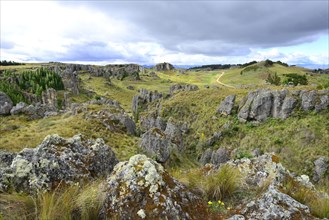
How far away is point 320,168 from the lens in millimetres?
27750

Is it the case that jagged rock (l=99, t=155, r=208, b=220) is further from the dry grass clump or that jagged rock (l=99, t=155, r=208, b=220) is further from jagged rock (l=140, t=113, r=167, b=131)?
jagged rock (l=140, t=113, r=167, b=131)

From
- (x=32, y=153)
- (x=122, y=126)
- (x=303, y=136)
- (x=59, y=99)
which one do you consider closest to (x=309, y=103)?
(x=303, y=136)

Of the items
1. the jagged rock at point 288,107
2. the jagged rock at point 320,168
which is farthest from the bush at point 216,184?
the jagged rock at point 288,107

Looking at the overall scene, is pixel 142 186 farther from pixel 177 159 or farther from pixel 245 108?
pixel 245 108

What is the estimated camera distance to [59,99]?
292 ft

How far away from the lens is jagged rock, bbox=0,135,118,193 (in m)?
6.05

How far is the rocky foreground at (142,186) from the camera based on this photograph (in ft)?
16.7

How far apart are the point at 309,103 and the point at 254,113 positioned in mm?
7481

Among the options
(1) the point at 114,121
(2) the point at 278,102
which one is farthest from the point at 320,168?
(1) the point at 114,121

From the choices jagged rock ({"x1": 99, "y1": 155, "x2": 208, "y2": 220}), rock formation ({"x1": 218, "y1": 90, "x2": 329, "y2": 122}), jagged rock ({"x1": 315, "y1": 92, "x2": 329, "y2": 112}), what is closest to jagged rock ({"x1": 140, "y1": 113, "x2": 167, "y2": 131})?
rock formation ({"x1": 218, "y1": 90, "x2": 329, "y2": 122})

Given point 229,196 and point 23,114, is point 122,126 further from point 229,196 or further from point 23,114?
point 229,196

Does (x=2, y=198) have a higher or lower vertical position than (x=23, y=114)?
higher

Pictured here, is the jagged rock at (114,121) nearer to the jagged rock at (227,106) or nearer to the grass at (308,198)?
the jagged rock at (227,106)

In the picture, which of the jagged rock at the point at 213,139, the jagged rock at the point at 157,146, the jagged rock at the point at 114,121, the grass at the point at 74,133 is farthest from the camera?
the jagged rock at the point at 213,139
